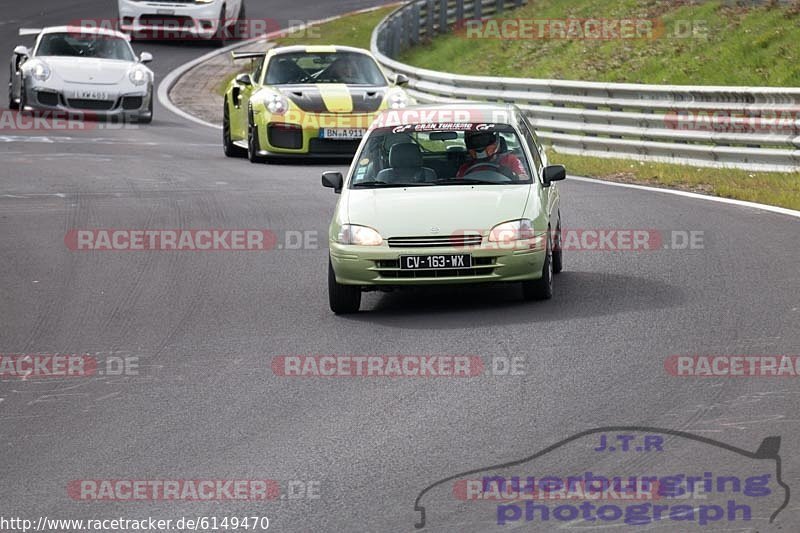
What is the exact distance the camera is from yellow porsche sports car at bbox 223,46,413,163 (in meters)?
19.8

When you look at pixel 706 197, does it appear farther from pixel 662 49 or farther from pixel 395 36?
pixel 395 36

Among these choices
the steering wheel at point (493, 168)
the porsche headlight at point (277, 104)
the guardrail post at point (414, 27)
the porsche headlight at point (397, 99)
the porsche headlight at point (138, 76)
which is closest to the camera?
the steering wheel at point (493, 168)

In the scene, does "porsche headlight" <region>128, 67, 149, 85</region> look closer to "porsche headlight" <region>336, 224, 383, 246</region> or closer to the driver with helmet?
the driver with helmet

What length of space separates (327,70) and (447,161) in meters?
9.56

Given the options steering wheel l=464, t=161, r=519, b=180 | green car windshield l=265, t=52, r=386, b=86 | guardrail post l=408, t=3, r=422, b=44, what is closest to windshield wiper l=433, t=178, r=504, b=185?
steering wheel l=464, t=161, r=519, b=180

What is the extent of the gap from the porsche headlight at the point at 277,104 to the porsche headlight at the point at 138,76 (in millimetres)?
4712

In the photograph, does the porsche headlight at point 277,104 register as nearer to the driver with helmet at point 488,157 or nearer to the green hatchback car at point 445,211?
the green hatchback car at point 445,211

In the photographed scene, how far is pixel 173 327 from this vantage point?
409 inches

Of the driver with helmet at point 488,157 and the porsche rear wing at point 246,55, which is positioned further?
the porsche rear wing at point 246,55

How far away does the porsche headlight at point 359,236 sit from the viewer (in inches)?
414

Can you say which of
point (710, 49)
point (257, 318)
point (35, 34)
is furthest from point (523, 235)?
point (35, 34)

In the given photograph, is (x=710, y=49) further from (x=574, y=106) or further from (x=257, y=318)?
(x=257, y=318)

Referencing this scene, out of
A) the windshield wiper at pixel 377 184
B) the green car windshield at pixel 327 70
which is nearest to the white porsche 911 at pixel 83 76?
the green car windshield at pixel 327 70

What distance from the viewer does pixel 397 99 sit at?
66.4 ft
